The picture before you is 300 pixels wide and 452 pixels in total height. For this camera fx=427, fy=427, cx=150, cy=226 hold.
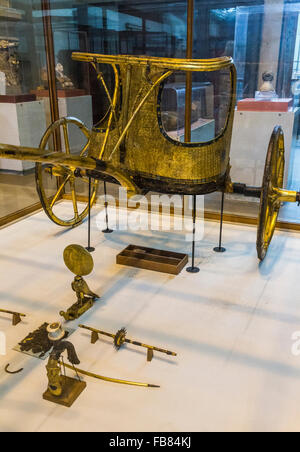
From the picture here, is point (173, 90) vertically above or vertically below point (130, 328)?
above

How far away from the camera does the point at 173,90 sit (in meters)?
3.28

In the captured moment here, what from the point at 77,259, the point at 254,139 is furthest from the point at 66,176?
the point at 254,139

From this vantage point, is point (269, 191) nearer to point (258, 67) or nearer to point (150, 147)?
point (150, 147)

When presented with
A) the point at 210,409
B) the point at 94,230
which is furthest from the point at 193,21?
the point at 210,409

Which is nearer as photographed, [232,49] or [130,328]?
[130,328]

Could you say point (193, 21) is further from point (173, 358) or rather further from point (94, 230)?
point (173, 358)

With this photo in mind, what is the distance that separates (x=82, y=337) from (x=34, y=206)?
2.00 metres

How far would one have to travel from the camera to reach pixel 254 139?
135 inches

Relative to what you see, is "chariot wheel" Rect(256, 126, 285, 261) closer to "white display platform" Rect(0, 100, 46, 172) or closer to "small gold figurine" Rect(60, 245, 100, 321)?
"small gold figurine" Rect(60, 245, 100, 321)

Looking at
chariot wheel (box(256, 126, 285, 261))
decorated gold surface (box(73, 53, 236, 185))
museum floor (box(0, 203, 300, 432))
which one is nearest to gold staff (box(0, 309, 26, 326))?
museum floor (box(0, 203, 300, 432))

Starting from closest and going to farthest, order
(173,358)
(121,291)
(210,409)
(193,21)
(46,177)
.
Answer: (210,409)
(173,358)
(121,291)
(193,21)
(46,177)

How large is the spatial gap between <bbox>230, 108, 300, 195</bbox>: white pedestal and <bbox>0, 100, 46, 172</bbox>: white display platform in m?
1.68

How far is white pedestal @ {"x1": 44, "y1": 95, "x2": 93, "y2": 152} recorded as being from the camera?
3.42 metres

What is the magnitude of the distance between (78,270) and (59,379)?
2.03 feet
